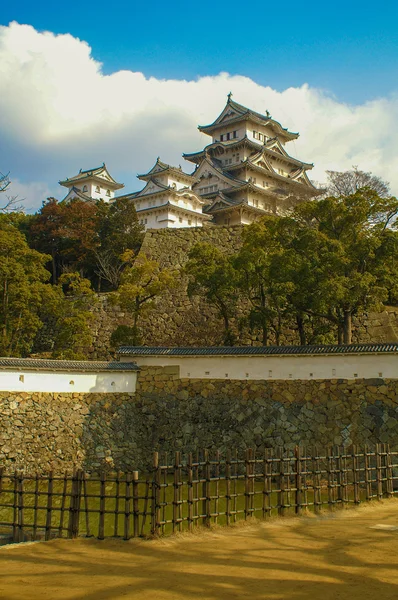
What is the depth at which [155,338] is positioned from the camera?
80.1 ft

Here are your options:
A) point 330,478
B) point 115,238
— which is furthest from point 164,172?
point 330,478

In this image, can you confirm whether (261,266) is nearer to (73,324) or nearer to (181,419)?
(181,419)

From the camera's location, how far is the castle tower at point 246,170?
3284cm

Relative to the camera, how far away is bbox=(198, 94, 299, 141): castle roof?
37.2m

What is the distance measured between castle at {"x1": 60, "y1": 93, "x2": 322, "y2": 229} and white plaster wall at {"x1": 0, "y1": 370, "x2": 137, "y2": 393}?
15.3 meters

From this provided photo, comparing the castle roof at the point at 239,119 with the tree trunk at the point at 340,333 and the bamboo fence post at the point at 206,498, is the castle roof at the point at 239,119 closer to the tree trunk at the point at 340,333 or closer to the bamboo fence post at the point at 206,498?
the tree trunk at the point at 340,333

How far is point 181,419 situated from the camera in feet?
57.8

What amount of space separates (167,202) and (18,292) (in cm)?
1415

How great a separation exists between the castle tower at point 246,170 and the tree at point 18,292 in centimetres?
1366

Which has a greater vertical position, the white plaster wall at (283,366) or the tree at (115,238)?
the tree at (115,238)

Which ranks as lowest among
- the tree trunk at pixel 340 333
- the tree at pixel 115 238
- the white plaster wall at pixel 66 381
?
the white plaster wall at pixel 66 381

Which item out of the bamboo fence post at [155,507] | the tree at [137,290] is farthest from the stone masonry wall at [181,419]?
the bamboo fence post at [155,507]

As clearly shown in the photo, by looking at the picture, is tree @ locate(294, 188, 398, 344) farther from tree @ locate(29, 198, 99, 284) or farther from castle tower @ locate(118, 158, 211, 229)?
castle tower @ locate(118, 158, 211, 229)

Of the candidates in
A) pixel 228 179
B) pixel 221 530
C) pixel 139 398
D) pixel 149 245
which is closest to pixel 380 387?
pixel 139 398
